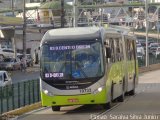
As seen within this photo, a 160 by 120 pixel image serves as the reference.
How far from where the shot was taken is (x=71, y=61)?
2327 cm

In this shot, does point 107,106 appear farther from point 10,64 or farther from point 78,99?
point 10,64

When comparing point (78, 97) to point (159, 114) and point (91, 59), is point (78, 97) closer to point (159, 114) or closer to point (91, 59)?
point (91, 59)

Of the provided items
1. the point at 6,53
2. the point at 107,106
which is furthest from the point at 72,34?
the point at 6,53

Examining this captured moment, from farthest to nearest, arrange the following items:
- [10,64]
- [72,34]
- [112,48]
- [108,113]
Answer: [10,64] < [112,48] < [72,34] < [108,113]

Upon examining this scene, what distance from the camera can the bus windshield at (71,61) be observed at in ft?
76.2

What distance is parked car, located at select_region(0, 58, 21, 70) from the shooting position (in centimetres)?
7444

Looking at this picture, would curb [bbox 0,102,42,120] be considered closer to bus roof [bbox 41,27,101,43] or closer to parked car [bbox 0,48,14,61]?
bus roof [bbox 41,27,101,43]

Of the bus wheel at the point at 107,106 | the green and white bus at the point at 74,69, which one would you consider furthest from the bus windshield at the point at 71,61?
the bus wheel at the point at 107,106

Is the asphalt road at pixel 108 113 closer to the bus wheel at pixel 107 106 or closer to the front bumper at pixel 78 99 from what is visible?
the bus wheel at pixel 107 106

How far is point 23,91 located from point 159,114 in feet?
26.6

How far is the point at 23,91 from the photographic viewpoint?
27891 millimetres

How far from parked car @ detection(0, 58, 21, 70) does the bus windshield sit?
51.4 metres

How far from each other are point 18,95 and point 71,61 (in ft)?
15.7

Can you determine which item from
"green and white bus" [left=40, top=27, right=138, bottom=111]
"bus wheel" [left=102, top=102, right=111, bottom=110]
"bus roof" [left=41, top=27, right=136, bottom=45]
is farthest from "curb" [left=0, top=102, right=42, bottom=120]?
"bus wheel" [left=102, top=102, right=111, bottom=110]
